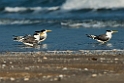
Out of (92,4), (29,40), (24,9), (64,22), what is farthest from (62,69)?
(24,9)

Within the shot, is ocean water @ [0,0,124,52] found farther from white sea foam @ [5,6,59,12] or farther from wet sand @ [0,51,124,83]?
wet sand @ [0,51,124,83]

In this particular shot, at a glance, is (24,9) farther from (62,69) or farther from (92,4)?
(62,69)

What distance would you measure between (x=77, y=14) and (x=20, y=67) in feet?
60.8

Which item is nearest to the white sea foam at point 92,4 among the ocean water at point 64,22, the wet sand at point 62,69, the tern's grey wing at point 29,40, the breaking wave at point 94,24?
the ocean water at point 64,22

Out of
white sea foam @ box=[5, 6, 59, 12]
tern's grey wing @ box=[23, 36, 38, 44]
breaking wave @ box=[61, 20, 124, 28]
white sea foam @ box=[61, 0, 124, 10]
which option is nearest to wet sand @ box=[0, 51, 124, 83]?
tern's grey wing @ box=[23, 36, 38, 44]

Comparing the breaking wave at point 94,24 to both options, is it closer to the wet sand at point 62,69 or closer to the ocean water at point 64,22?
the ocean water at point 64,22

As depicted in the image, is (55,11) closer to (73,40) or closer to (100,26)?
(100,26)

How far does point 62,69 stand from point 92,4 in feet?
74.7

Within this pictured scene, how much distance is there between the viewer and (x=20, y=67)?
9.53 metres

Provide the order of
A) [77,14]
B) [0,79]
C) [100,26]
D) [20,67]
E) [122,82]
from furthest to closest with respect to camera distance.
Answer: [77,14]
[100,26]
[20,67]
[0,79]
[122,82]

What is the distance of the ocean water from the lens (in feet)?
48.8

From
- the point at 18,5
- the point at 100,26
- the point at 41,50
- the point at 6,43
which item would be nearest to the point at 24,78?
the point at 41,50

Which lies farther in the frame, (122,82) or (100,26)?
(100,26)

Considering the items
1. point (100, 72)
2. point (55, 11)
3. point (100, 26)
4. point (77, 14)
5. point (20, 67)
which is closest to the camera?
point (100, 72)
